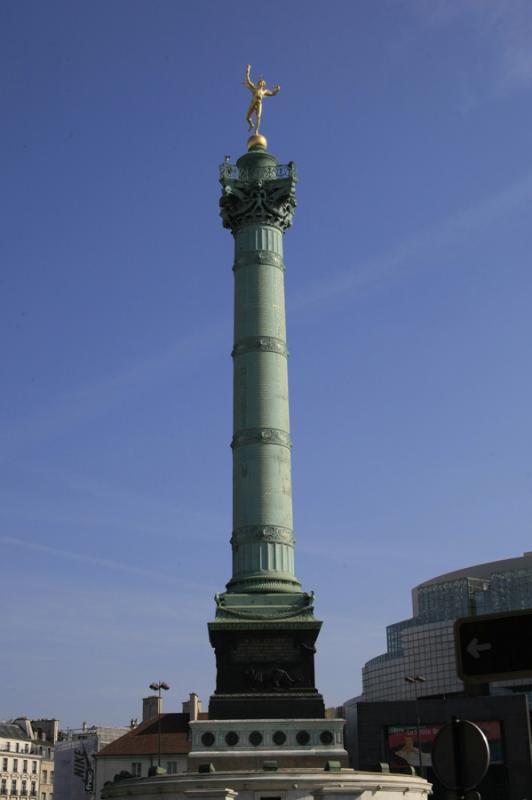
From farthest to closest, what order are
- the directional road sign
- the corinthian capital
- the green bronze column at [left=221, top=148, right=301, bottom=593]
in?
the corinthian capital
the green bronze column at [left=221, top=148, right=301, bottom=593]
the directional road sign

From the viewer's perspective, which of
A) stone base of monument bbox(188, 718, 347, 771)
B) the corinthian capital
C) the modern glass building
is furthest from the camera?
the modern glass building

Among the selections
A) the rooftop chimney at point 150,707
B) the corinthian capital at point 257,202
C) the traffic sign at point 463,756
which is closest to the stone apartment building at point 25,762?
the rooftop chimney at point 150,707

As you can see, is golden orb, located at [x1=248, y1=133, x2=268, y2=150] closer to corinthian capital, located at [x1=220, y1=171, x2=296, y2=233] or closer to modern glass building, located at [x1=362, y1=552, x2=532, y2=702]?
corinthian capital, located at [x1=220, y1=171, x2=296, y2=233]

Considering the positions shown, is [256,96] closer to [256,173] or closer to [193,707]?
[256,173]

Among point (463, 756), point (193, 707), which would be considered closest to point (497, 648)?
point (463, 756)

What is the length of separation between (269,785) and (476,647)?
A: 34.7 m

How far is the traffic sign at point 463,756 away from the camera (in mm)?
8211

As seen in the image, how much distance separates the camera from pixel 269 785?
131 feet

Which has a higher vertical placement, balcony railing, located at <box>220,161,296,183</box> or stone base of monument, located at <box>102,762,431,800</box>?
balcony railing, located at <box>220,161,296,183</box>

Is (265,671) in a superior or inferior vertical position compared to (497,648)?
superior

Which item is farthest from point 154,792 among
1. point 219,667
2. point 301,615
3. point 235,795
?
point 301,615

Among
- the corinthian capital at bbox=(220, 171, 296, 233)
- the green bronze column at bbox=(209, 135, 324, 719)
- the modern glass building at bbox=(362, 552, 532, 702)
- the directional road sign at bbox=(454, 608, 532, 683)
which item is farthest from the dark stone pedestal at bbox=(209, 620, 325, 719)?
the modern glass building at bbox=(362, 552, 532, 702)

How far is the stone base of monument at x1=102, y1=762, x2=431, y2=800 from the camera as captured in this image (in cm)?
3931

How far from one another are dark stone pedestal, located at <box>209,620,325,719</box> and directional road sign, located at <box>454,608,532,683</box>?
38054 millimetres
